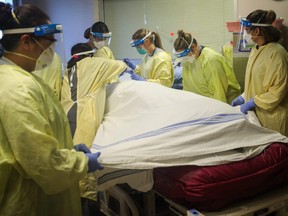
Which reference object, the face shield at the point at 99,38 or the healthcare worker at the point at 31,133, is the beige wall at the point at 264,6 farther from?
the healthcare worker at the point at 31,133

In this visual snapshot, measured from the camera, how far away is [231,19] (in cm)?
321

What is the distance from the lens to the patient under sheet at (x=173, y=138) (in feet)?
A: 4.39

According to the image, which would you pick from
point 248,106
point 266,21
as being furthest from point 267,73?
point 266,21

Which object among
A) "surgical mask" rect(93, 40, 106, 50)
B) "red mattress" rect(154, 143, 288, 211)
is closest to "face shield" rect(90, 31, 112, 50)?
"surgical mask" rect(93, 40, 106, 50)

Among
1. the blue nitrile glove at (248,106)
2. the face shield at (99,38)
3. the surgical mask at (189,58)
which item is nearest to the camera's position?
the blue nitrile glove at (248,106)

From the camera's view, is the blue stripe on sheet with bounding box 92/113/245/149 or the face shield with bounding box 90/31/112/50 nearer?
the blue stripe on sheet with bounding box 92/113/245/149

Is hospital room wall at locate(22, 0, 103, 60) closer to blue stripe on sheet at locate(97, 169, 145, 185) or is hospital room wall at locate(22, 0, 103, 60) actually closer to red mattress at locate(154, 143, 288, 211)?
blue stripe on sheet at locate(97, 169, 145, 185)

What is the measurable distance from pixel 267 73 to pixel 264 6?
782 mm

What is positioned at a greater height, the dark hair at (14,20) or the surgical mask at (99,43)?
the dark hair at (14,20)

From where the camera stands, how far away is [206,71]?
108 inches

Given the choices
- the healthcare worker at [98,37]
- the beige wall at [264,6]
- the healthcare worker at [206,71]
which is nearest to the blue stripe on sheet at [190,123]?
the healthcare worker at [206,71]

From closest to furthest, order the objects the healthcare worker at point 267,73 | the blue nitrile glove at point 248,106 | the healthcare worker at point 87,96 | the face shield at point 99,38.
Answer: the healthcare worker at point 87,96, the healthcare worker at point 267,73, the blue nitrile glove at point 248,106, the face shield at point 99,38

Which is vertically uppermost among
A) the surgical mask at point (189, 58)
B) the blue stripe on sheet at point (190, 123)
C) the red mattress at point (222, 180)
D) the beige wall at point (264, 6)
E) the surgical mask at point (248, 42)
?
the beige wall at point (264, 6)

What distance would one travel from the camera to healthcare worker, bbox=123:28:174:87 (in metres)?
2.99
